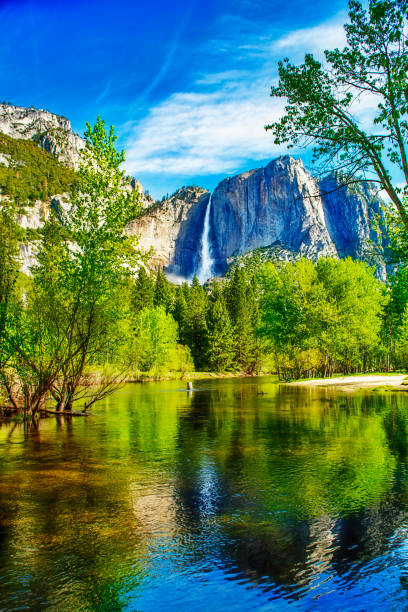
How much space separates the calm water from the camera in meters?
6.75

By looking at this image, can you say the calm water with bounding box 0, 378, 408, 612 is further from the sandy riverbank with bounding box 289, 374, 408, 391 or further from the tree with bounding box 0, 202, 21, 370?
the sandy riverbank with bounding box 289, 374, 408, 391

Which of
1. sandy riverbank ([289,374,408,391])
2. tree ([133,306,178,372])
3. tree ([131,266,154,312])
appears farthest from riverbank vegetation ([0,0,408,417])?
tree ([131,266,154,312])

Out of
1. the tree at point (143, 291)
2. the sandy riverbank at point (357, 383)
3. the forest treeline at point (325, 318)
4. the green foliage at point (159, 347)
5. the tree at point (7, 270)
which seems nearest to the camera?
the tree at point (7, 270)

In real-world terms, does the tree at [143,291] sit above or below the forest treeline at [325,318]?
above

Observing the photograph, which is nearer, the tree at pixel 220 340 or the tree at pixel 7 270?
the tree at pixel 7 270

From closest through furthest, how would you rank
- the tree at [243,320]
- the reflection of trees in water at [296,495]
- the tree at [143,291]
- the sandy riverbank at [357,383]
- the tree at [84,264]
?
the reflection of trees in water at [296,495] < the tree at [84,264] < the sandy riverbank at [357,383] < the tree at [243,320] < the tree at [143,291]

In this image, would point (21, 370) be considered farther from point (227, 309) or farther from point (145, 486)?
point (227, 309)

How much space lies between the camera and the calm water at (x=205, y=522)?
6754 mm

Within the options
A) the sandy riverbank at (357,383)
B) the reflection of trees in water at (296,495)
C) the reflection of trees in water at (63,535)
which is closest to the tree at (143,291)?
the sandy riverbank at (357,383)

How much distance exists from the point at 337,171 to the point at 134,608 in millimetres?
10746

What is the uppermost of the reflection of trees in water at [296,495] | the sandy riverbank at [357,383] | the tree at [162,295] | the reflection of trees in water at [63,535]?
the tree at [162,295]

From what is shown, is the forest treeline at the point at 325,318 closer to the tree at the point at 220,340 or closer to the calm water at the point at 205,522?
the tree at the point at 220,340

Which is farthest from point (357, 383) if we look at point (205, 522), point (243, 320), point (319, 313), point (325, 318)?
point (243, 320)

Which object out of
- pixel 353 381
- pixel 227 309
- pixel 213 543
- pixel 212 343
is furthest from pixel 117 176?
pixel 227 309
